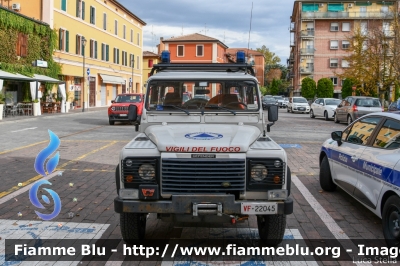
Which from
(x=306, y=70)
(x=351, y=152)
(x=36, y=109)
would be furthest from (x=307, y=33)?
(x=351, y=152)

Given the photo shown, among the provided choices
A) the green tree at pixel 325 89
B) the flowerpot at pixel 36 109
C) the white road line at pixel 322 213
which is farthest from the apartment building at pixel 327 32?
the white road line at pixel 322 213

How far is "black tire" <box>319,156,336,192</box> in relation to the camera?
27.5ft

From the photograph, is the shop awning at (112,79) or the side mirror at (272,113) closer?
the side mirror at (272,113)

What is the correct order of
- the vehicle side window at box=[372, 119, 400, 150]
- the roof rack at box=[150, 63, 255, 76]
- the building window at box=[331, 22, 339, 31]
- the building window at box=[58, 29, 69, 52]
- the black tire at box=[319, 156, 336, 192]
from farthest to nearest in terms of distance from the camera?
1. the building window at box=[331, 22, 339, 31]
2. the building window at box=[58, 29, 69, 52]
3. the black tire at box=[319, 156, 336, 192]
4. the roof rack at box=[150, 63, 255, 76]
5. the vehicle side window at box=[372, 119, 400, 150]

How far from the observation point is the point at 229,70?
23.4ft

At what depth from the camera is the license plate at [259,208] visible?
480 centimetres

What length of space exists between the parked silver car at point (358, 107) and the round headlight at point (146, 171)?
70.1ft

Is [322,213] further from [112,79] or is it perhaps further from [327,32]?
[327,32]

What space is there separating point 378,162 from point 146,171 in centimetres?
292

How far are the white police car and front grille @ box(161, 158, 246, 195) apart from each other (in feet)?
6.06

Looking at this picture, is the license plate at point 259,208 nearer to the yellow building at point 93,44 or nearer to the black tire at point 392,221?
the black tire at point 392,221

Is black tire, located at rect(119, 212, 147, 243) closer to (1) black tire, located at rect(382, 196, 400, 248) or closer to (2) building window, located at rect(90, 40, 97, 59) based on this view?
(1) black tire, located at rect(382, 196, 400, 248)

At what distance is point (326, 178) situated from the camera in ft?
27.7

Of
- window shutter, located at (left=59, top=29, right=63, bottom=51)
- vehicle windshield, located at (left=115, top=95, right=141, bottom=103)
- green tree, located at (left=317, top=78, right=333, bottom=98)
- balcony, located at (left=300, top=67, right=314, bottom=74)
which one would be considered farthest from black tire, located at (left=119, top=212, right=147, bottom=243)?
balcony, located at (left=300, top=67, right=314, bottom=74)
